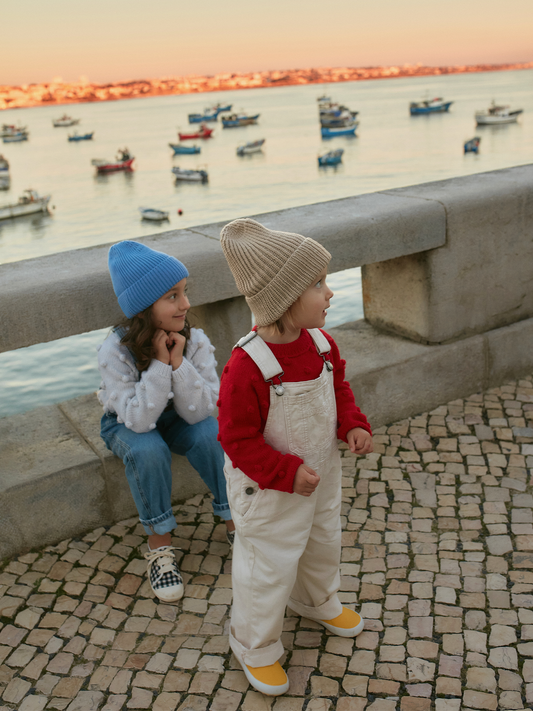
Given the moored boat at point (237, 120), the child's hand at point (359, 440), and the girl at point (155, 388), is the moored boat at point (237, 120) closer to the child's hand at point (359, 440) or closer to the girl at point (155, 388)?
the girl at point (155, 388)

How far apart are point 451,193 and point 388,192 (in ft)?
1.19

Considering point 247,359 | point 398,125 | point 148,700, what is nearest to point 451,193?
point 247,359

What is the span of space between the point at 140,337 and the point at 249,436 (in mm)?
772

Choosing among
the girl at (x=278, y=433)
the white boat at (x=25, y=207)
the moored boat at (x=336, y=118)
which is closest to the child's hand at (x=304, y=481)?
the girl at (x=278, y=433)

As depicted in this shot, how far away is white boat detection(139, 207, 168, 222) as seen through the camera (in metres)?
33.9

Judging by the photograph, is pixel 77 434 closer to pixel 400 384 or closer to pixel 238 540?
pixel 238 540

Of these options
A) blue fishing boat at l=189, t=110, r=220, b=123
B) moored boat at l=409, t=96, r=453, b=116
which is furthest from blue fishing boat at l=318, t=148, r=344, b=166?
blue fishing boat at l=189, t=110, r=220, b=123

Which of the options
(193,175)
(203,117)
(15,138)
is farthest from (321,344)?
(15,138)

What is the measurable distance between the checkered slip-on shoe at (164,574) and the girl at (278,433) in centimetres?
37

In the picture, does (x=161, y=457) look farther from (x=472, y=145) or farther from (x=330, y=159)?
(x=472, y=145)

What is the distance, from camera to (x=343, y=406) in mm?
2086

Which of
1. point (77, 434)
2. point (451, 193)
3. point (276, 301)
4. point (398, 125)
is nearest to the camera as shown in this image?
point (276, 301)

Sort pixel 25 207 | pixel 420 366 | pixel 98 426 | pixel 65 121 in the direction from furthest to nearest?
pixel 65 121, pixel 25 207, pixel 420 366, pixel 98 426

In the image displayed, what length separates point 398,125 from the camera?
259ft
